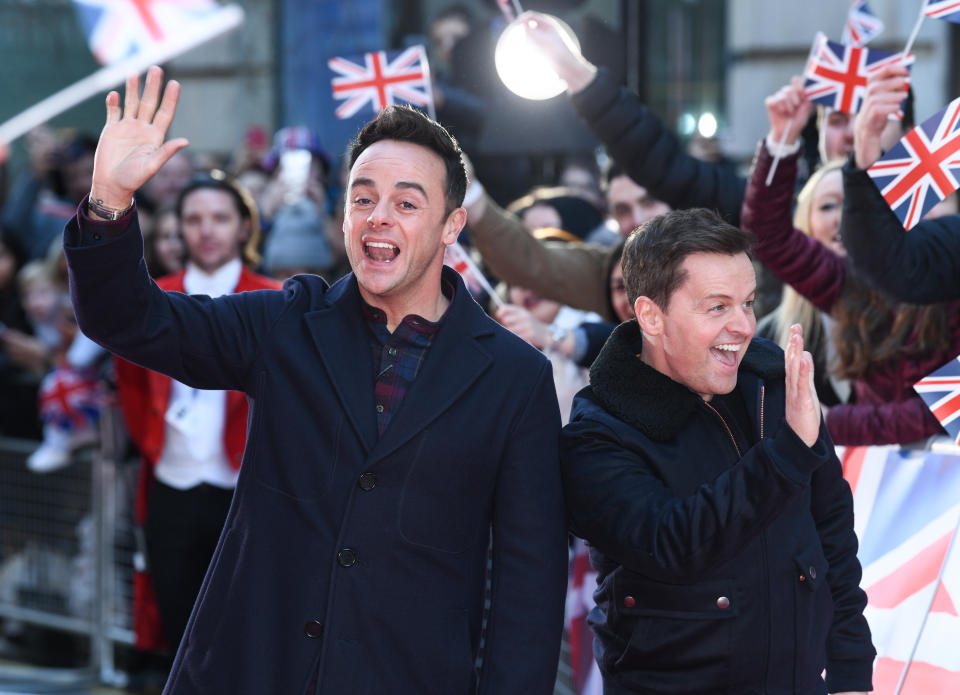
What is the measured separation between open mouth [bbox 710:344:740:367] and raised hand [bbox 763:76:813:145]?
1540 mm

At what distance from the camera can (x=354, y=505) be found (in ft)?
9.39

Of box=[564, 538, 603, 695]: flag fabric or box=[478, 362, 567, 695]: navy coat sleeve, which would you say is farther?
box=[564, 538, 603, 695]: flag fabric

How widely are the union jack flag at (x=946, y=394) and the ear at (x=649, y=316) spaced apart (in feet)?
2.62

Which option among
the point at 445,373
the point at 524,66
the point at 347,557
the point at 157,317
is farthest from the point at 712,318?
the point at 524,66

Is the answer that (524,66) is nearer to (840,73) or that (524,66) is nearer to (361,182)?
(840,73)

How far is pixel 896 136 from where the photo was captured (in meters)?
4.42

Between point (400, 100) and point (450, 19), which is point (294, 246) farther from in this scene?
point (450, 19)

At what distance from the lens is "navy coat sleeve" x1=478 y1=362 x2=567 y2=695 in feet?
9.55

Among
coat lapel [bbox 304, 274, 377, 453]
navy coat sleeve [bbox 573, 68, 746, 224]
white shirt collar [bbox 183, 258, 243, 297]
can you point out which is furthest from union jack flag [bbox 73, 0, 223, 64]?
coat lapel [bbox 304, 274, 377, 453]

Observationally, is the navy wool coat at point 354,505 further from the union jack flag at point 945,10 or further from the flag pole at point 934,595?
the union jack flag at point 945,10

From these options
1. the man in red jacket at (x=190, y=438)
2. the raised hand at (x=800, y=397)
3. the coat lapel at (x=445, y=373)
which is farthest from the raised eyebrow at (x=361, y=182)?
the man in red jacket at (x=190, y=438)

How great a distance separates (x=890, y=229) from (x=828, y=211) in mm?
1048

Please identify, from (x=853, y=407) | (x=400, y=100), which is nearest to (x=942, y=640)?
(x=853, y=407)

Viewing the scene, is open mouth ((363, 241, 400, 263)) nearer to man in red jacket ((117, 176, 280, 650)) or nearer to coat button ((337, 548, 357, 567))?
coat button ((337, 548, 357, 567))
